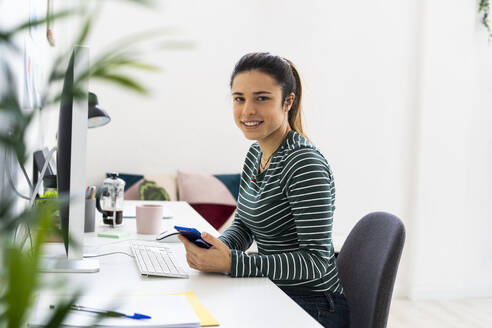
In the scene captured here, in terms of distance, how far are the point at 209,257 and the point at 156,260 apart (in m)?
0.18

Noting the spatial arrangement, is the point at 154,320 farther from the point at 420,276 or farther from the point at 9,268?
the point at 420,276

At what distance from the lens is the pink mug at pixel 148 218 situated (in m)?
1.75

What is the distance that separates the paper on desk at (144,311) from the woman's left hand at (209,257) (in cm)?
18

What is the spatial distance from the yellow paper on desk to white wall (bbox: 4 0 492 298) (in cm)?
286

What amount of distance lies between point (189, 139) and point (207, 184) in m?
0.43

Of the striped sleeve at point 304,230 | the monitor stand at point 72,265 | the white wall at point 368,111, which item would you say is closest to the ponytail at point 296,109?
the striped sleeve at point 304,230

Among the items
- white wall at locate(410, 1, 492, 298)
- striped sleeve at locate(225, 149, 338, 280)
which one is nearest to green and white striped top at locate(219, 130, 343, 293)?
striped sleeve at locate(225, 149, 338, 280)

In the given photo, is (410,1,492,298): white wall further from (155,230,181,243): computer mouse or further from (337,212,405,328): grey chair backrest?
(155,230,181,243): computer mouse

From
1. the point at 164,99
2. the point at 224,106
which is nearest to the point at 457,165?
the point at 224,106

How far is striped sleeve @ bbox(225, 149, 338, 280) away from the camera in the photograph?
1.25m

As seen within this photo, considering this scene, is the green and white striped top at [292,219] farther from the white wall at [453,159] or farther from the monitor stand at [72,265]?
the white wall at [453,159]

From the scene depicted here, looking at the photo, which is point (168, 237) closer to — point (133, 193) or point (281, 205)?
point (281, 205)

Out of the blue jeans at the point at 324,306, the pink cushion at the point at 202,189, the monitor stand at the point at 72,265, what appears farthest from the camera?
the pink cushion at the point at 202,189

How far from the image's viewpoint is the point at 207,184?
3.66 meters
